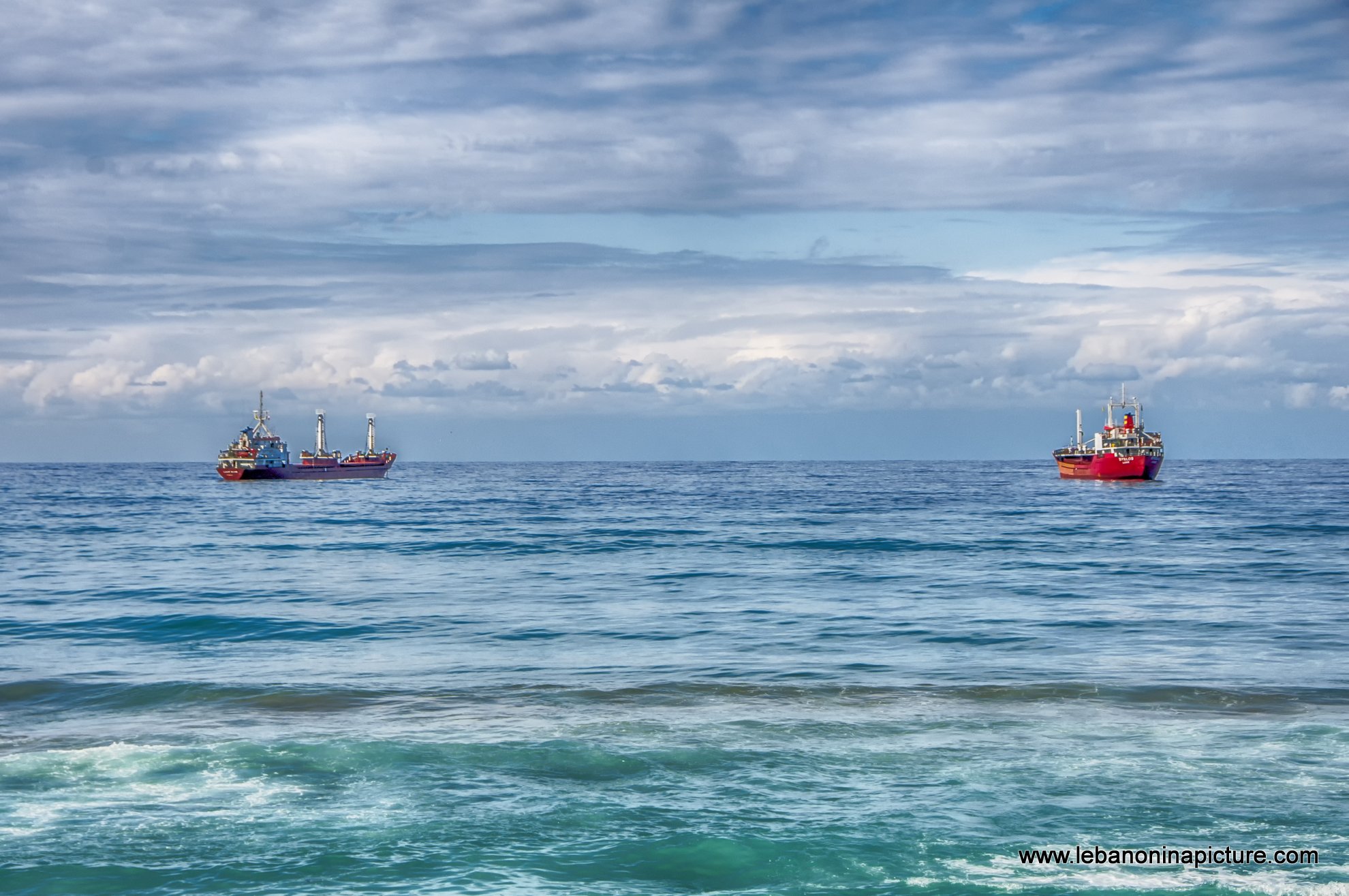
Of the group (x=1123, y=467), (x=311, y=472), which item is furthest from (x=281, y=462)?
(x=1123, y=467)

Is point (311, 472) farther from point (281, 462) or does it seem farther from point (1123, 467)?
point (1123, 467)

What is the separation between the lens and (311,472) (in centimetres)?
15975

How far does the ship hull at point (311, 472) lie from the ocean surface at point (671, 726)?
4309 inches

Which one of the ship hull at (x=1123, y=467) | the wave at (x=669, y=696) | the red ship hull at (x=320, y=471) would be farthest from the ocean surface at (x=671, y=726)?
the red ship hull at (x=320, y=471)

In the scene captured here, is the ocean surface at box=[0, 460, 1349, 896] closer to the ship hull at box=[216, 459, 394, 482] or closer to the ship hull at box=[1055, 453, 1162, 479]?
the ship hull at box=[1055, 453, 1162, 479]

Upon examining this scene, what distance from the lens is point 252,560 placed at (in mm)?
51281

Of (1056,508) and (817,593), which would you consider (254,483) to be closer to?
(1056,508)

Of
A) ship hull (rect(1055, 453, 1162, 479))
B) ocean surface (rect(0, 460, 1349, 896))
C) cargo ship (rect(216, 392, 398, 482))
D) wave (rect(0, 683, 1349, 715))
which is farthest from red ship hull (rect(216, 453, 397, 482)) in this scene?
wave (rect(0, 683, 1349, 715))

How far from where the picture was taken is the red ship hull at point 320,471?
6058 inches

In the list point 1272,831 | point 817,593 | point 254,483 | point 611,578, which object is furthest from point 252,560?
point 254,483

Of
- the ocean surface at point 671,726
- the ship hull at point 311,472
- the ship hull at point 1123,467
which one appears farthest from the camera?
the ship hull at point 311,472

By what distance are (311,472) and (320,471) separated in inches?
54.7

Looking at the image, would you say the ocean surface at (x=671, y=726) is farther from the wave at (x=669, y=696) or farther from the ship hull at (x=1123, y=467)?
the ship hull at (x=1123, y=467)

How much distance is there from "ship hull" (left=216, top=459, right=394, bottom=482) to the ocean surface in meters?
109
